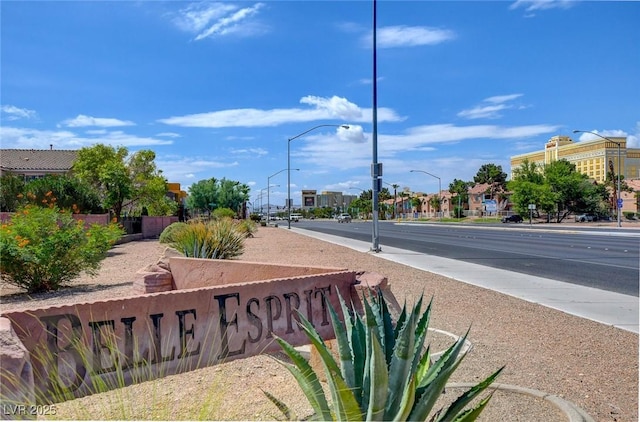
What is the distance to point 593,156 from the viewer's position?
119 m

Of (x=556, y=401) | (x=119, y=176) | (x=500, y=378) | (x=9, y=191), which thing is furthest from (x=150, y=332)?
(x=119, y=176)

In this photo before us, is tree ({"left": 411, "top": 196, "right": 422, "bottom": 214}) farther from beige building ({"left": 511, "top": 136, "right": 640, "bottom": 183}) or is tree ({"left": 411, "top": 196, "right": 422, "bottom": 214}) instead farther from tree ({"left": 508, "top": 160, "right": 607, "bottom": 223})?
tree ({"left": 508, "top": 160, "right": 607, "bottom": 223})

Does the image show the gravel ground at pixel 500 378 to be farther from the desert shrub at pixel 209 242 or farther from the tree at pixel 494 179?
the tree at pixel 494 179

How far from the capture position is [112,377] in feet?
16.5

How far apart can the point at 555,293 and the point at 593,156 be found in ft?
390

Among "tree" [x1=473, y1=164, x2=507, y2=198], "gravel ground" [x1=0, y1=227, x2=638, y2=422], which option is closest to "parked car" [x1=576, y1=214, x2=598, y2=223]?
"tree" [x1=473, y1=164, x2=507, y2=198]

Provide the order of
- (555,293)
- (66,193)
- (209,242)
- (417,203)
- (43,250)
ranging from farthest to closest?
(417,203) → (66,193) → (209,242) → (555,293) → (43,250)

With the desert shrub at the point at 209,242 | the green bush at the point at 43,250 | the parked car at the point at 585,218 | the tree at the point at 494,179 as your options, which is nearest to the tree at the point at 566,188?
the parked car at the point at 585,218

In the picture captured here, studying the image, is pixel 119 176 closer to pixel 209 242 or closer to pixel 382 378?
pixel 209 242

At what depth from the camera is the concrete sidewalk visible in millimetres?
10039

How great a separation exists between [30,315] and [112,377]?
872mm

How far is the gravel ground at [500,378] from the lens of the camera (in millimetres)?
4574

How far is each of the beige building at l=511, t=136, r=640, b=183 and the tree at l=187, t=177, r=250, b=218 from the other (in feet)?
179

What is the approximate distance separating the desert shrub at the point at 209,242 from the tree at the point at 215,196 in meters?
67.6
